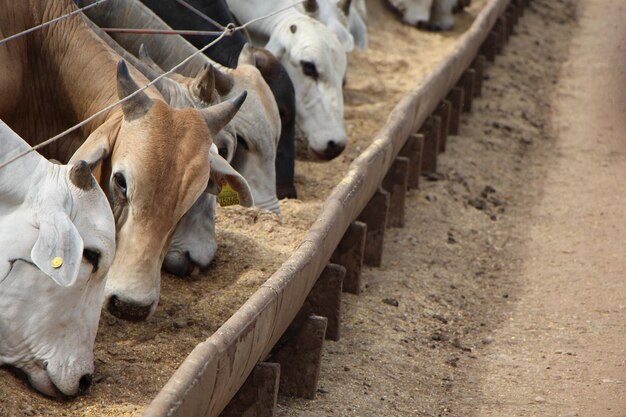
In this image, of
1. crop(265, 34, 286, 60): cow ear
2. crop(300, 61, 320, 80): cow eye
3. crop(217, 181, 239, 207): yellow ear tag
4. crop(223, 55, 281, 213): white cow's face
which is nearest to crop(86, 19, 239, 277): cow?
crop(217, 181, 239, 207): yellow ear tag

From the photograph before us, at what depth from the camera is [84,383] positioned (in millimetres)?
4605

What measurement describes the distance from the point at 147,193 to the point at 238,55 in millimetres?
2842

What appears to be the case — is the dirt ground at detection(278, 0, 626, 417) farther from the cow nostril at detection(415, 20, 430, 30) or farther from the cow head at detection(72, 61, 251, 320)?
the cow nostril at detection(415, 20, 430, 30)

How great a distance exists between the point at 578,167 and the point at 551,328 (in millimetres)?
3710

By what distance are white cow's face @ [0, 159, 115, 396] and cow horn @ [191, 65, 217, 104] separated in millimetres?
1959

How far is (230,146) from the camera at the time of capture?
22.4 ft

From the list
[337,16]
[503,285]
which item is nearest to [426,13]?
[337,16]

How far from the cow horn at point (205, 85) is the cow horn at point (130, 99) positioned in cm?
108

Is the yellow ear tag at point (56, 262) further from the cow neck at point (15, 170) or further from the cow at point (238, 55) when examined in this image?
the cow at point (238, 55)

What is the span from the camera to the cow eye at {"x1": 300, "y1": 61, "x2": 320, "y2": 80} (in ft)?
29.5

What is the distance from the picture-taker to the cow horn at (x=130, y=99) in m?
5.45

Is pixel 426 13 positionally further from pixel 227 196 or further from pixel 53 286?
pixel 53 286

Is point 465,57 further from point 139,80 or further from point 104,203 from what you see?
point 104,203

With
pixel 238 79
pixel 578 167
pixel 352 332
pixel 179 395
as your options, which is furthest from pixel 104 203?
pixel 578 167
